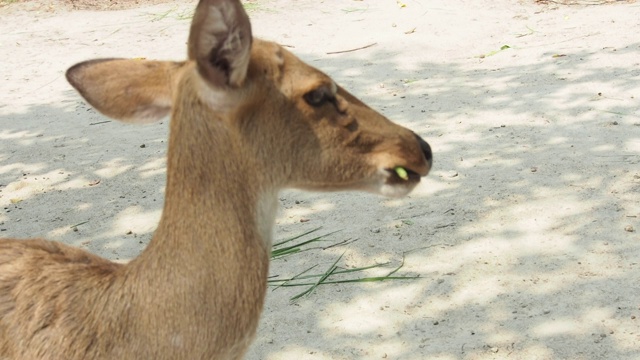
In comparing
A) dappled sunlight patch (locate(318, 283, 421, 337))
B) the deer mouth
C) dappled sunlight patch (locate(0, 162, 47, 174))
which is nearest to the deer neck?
the deer mouth

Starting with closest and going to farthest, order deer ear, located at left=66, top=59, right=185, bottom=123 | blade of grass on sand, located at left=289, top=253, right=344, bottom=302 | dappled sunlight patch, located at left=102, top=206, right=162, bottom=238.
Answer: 1. deer ear, located at left=66, top=59, right=185, bottom=123
2. blade of grass on sand, located at left=289, top=253, right=344, bottom=302
3. dappled sunlight patch, located at left=102, top=206, right=162, bottom=238

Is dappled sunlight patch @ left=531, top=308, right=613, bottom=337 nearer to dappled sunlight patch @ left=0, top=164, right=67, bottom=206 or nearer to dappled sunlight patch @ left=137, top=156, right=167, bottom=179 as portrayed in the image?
dappled sunlight patch @ left=137, top=156, right=167, bottom=179

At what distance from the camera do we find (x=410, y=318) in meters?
4.77

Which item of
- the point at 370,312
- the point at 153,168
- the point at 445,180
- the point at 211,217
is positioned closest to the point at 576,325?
the point at 370,312

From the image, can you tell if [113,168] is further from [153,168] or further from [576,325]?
[576,325]

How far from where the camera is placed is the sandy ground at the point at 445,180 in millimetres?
4707

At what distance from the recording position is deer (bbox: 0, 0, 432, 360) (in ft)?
9.08

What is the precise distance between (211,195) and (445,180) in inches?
141

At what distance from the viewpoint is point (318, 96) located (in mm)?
2912

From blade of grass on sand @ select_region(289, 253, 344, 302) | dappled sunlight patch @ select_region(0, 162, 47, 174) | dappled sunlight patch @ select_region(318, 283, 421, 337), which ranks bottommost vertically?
dappled sunlight patch @ select_region(318, 283, 421, 337)

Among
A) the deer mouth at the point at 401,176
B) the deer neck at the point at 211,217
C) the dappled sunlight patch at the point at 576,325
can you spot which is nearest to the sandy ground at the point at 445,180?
the dappled sunlight patch at the point at 576,325

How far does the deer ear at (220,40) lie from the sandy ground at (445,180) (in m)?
2.26

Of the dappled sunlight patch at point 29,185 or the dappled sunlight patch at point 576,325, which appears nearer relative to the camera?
the dappled sunlight patch at point 576,325

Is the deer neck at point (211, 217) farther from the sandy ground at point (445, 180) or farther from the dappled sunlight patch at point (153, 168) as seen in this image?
the dappled sunlight patch at point (153, 168)
